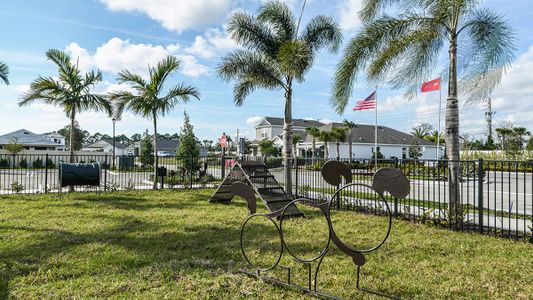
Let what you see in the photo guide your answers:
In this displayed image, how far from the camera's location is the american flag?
23.2 m

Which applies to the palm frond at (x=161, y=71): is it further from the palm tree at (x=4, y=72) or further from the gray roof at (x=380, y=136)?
the gray roof at (x=380, y=136)

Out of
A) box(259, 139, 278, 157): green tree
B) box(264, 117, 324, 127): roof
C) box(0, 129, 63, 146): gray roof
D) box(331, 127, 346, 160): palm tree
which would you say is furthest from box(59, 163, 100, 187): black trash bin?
box(264, 117, 324, 127): roof

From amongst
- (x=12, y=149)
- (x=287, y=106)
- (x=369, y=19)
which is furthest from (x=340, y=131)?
(x=12, y=149)

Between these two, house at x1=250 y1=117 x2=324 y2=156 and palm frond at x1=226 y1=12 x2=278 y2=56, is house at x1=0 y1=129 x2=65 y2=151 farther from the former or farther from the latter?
palm frond at x1=226 y1=12 x2=278 y2=56

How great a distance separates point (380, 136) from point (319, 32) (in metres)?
36.7

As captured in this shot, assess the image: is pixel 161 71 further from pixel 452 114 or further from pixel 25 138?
pixel 25 138

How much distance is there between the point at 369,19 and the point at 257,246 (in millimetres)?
6592

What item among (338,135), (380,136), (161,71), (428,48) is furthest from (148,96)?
(380,136)

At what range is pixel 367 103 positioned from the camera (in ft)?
76.9

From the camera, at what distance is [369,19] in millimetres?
8719

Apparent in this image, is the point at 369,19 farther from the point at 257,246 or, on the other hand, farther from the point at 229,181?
the point at 257,246

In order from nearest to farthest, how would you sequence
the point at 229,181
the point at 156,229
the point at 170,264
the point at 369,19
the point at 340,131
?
the point at 170,264, the point at 156,229, the point at 369,19, the point at 229,181, the point at 340,131

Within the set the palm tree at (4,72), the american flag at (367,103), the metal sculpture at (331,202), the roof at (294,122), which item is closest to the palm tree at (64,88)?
the palm tree at (4,72)

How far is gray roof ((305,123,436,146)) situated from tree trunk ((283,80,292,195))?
1314 inches
